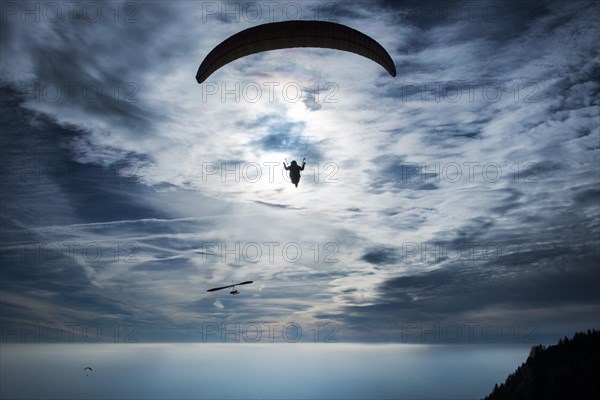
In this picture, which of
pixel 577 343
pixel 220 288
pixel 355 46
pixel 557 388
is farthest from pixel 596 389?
pixel 355 46

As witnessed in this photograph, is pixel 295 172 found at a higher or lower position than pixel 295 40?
lower

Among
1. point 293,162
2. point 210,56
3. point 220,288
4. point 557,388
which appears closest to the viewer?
point 210,56

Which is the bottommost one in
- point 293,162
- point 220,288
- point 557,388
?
point 557,388

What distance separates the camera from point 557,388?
78.9 meters

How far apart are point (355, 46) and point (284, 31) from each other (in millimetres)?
5053

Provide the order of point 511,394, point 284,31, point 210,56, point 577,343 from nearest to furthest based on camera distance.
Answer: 1. point 284,31
2. point 210,56
3. point 577,343
4. point 511,394

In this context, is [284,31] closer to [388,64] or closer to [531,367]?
[388,64]

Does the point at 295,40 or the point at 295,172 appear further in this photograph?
the point at 295,172

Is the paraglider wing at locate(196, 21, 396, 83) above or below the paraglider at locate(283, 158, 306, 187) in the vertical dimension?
above

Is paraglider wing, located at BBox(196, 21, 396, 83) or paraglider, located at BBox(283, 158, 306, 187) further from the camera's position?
paraglider, located at BBox(283, 158, 306, 187)

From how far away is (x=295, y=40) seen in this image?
2573cm

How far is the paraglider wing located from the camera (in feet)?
82.7

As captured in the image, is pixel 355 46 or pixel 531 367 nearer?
pixel 355 46

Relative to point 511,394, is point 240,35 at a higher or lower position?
higher
